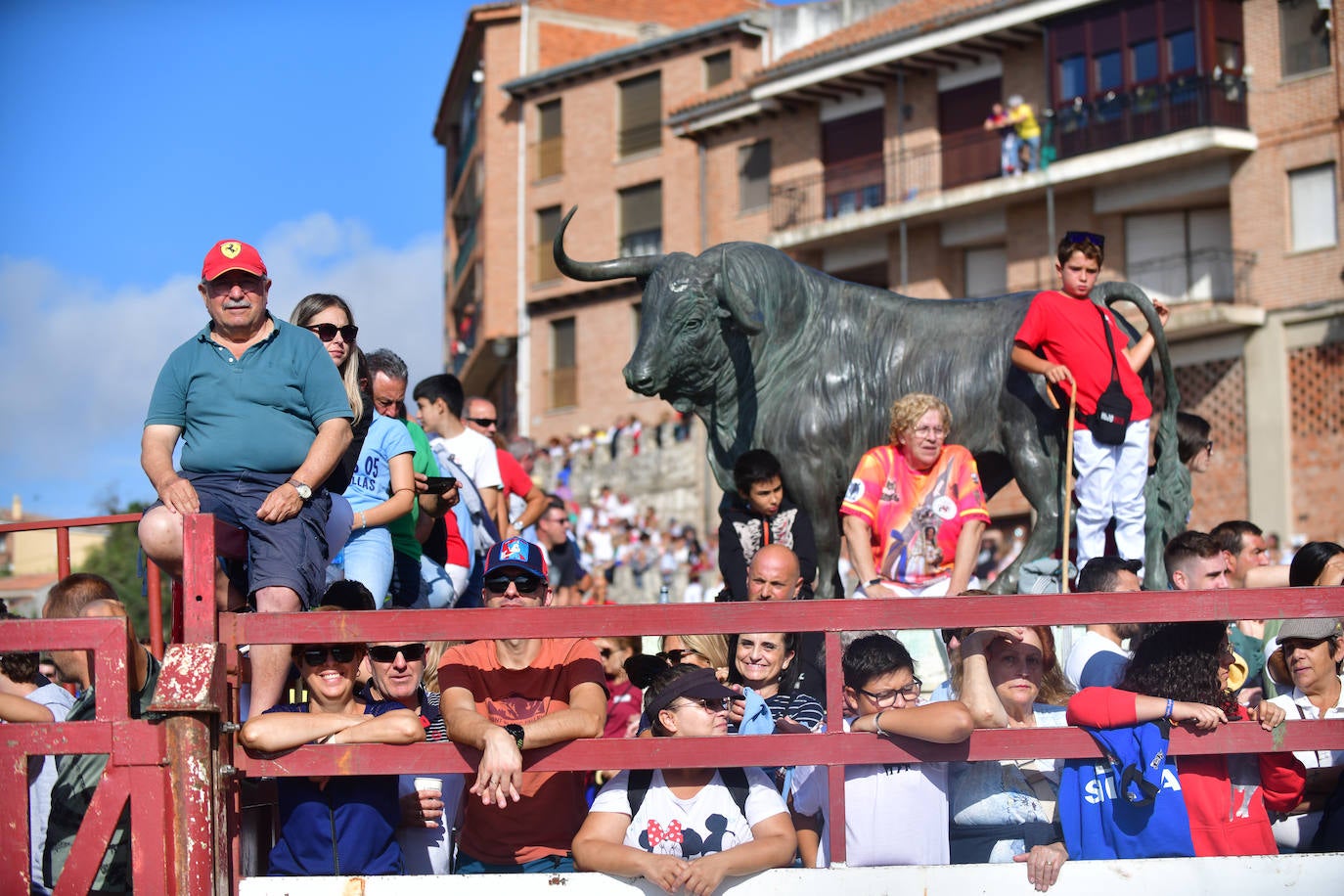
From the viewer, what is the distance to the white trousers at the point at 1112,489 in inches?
314

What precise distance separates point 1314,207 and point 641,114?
1906 cm

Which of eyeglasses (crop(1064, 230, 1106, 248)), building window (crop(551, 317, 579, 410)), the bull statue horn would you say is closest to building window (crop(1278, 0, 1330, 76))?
building window (crop(551, 317, 579, 410))

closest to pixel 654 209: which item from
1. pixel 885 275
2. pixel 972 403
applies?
pixel 885 275

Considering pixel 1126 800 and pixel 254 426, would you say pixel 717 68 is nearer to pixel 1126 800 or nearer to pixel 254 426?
pixel 254 426

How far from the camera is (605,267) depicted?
26.6ft

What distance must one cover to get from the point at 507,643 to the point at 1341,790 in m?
2.82

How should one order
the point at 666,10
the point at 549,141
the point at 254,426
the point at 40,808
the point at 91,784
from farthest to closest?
the point at 666,10 < the point at 549,141 < the point at 254,426 < the point at 40,808 < the point at 91,784

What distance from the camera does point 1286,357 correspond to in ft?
92.7

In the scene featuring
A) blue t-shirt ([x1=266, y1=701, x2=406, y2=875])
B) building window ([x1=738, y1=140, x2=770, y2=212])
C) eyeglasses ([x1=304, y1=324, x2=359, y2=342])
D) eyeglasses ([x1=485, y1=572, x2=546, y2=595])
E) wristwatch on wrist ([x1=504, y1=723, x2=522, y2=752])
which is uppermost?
building window ([x1=738, y1=140, x2=770, y2=212])

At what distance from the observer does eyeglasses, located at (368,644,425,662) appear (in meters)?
5.59

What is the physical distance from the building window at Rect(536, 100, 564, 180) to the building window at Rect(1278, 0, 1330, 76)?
20468 millimetres

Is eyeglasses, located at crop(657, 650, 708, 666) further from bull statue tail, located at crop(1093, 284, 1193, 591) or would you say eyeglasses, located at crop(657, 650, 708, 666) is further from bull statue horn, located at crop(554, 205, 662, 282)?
bull statue tail, located at crop(1093, 284, 1193, 591)

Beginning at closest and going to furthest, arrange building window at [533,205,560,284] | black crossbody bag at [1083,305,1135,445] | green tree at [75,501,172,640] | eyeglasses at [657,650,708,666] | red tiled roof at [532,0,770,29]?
eyeglasses at [657,650,708,666]
black crossbody bag at [1083,305,1135,445]
building window at [533,205,560,284]
red tiled roof at [532,0,770,29]
green tree at [75,501,172,640]

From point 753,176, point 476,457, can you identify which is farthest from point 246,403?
point 753,176
